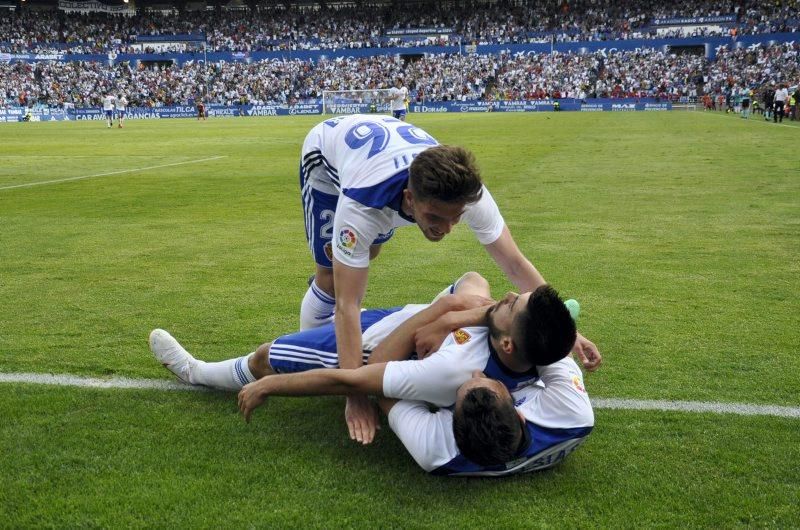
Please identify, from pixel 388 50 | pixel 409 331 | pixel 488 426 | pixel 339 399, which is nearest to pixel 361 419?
pixel 409 331

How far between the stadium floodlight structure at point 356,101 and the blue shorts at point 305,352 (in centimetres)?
4748

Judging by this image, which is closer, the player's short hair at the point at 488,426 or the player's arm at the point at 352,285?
the player's short hair at the point at 488,426

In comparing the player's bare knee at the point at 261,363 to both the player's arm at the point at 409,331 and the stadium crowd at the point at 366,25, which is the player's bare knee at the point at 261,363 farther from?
the stadium crowd at the point at 366,25

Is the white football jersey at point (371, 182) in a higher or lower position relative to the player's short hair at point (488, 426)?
higher

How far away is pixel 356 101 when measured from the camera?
54.4 metres

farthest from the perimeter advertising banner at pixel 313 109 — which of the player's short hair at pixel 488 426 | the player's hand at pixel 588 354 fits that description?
the player's short hair at pixel 488 426

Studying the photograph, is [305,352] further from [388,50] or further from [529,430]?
[388,50]

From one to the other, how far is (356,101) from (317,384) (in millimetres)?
52336

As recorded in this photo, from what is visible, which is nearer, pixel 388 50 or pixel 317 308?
pixel 317 308

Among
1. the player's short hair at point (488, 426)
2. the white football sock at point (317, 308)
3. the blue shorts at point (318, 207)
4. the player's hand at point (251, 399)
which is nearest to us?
the player's short hair at point (488, 426)

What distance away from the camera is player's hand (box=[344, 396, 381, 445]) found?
145 inches

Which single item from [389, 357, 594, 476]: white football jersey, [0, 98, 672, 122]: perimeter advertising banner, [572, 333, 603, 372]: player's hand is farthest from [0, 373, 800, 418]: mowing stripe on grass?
[0, 98, 672, 122]: perimeter advertising banner

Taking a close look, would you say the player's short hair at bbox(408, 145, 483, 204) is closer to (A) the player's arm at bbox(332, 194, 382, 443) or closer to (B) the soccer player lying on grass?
(A) the player's arm at bbox(332, 194, 382, 443)

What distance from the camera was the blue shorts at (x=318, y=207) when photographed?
479cm
